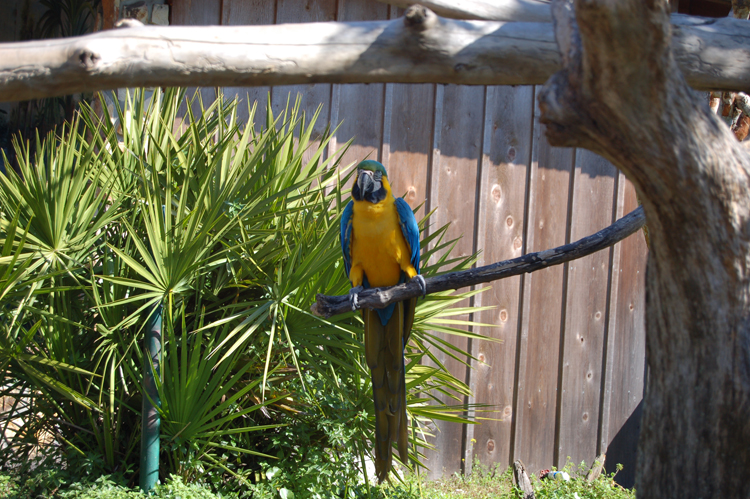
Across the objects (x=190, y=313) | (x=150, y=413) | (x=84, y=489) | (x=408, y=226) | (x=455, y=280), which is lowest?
(x=84, y=489)

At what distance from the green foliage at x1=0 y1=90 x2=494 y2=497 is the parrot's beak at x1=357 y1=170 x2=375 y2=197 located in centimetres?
33

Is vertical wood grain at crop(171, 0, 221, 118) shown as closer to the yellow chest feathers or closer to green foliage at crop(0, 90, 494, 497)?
green foliage at crop(0, 90, 494, 497)

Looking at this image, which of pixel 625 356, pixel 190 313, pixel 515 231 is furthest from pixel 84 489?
pixel 625 356

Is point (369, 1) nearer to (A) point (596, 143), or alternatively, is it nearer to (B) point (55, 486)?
(A) point (596, 143)

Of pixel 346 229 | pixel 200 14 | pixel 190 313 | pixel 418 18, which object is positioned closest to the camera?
pixel 418 18

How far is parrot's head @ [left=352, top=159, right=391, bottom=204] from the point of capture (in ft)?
7.78

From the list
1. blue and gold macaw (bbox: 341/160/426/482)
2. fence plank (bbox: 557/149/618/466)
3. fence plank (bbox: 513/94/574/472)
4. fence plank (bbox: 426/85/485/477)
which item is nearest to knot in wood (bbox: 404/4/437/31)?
blue and gold macaw (bbox: 341/160/426/482)

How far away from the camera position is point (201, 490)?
2500 mm

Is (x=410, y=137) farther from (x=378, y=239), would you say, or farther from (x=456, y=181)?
(x=378, y=239)

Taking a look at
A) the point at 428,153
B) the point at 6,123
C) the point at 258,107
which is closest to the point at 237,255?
the point at 258,107

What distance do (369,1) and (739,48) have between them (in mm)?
2535

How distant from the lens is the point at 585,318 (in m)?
3.88

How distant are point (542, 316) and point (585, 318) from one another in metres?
0.34

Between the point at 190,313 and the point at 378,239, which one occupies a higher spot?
the point at 378,239
